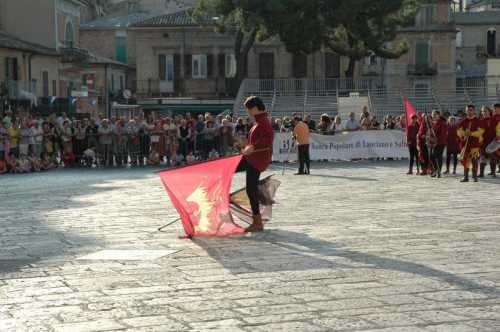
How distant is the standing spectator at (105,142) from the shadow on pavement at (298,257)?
60.4 ft

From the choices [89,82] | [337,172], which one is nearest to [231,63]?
[89,82]

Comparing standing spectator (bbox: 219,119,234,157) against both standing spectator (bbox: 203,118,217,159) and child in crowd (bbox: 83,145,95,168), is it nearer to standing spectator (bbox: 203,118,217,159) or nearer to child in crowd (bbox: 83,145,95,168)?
standing spectator (bbox: 203,118,217,159)

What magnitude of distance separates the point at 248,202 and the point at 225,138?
18.2m

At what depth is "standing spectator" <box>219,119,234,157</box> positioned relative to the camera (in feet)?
99.8

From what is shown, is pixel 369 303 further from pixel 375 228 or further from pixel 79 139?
pixel 79 139

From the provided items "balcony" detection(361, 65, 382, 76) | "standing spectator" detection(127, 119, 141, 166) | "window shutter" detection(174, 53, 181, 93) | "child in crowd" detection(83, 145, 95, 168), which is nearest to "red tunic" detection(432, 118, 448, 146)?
"standing spectator" detection(127, 119, 141, 166)

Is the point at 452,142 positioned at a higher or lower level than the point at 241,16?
lower

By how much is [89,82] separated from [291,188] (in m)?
36.8

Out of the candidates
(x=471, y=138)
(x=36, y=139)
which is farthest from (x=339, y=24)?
(x=471, y=138)

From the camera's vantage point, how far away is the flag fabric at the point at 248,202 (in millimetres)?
12156

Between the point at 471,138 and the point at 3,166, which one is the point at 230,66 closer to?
the point at 3,166

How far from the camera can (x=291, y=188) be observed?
19.3 meters

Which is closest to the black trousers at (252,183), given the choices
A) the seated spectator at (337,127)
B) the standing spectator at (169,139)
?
the standing spectator at (169,139)

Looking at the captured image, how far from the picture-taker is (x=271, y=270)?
887cm
